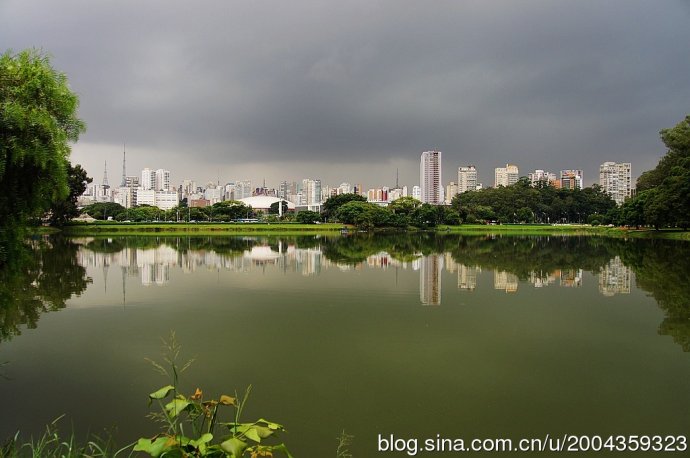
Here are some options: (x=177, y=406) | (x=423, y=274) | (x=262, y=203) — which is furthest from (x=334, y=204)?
(x=177, y=406)

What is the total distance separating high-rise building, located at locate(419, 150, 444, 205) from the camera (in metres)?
159

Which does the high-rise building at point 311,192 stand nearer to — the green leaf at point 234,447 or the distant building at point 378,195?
the distant building at point 378,195

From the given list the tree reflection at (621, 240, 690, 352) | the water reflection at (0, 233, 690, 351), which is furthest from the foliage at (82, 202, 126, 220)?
the tree reflection at (621, 240, 690, 352)

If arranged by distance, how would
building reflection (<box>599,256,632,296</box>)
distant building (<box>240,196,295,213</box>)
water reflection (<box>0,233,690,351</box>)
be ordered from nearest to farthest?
water reflection (<box>0,233,690,351</box>)
building reflection (<box>599,256,632,296</box>)
distant building (<box>240,196,295,213</box>)

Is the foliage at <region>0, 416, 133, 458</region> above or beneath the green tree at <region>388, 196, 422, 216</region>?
beneath

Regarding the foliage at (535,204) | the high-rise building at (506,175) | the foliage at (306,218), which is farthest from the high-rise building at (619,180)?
the foliage at (306,218)

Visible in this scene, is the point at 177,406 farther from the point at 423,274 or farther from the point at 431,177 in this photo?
the point at 431,177

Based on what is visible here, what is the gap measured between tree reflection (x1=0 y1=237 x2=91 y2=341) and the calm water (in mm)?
64

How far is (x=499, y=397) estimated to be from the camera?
5164 mm

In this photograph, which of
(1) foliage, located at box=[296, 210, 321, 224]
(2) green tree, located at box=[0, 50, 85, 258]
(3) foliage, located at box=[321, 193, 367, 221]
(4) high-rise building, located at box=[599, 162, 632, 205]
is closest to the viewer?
(2) green tree, located at box=[0, 50, 85, 258]

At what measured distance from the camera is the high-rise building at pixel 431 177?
15925 centimetres

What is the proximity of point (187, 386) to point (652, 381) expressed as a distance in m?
5.58

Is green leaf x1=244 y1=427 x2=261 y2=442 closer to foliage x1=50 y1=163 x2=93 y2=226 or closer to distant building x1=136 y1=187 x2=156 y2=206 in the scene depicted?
foliage x1=50 y1=163 x2=93 y2=226

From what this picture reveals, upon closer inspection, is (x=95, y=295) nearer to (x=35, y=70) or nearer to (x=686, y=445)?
(x=35, y=70)
